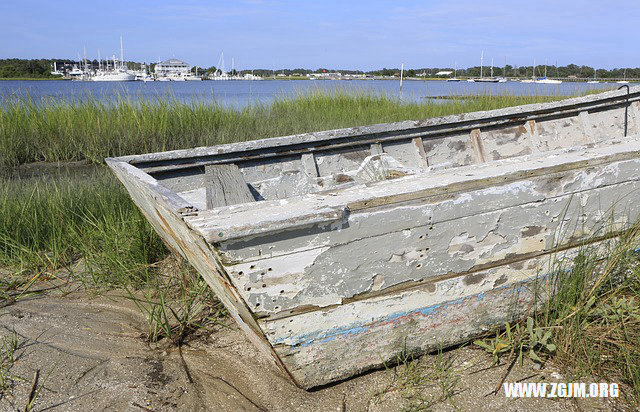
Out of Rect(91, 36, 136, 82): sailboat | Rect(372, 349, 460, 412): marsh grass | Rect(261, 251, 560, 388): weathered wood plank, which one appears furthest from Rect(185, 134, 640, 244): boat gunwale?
Rect(91, 36, 136, 82): sailboat

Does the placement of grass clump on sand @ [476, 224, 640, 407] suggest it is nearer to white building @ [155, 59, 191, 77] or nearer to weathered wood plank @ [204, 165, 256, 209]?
weathered wood plank @ [204, 165, 256, 209]

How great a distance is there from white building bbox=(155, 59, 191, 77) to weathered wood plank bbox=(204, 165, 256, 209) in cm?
7435

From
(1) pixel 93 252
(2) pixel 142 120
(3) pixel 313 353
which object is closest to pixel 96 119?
(2) pixel 142 120

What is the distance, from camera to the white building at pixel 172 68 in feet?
252

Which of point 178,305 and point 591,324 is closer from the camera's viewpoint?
point 591,324

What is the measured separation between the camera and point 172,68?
262 ft

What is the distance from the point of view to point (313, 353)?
2270mm

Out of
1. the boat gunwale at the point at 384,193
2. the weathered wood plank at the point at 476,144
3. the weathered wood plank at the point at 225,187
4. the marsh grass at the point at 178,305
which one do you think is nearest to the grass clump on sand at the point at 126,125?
the weathered wood plank at the point at 225,187

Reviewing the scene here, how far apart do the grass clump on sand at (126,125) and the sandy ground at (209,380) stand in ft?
13.8

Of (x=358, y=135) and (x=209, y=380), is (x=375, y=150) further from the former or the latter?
(x=209, y=380)

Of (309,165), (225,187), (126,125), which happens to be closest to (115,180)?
(225,187)

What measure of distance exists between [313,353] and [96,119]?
20.2ft

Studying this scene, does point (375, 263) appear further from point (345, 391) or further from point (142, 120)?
point (142, 120)

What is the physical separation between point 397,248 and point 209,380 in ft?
3.41
